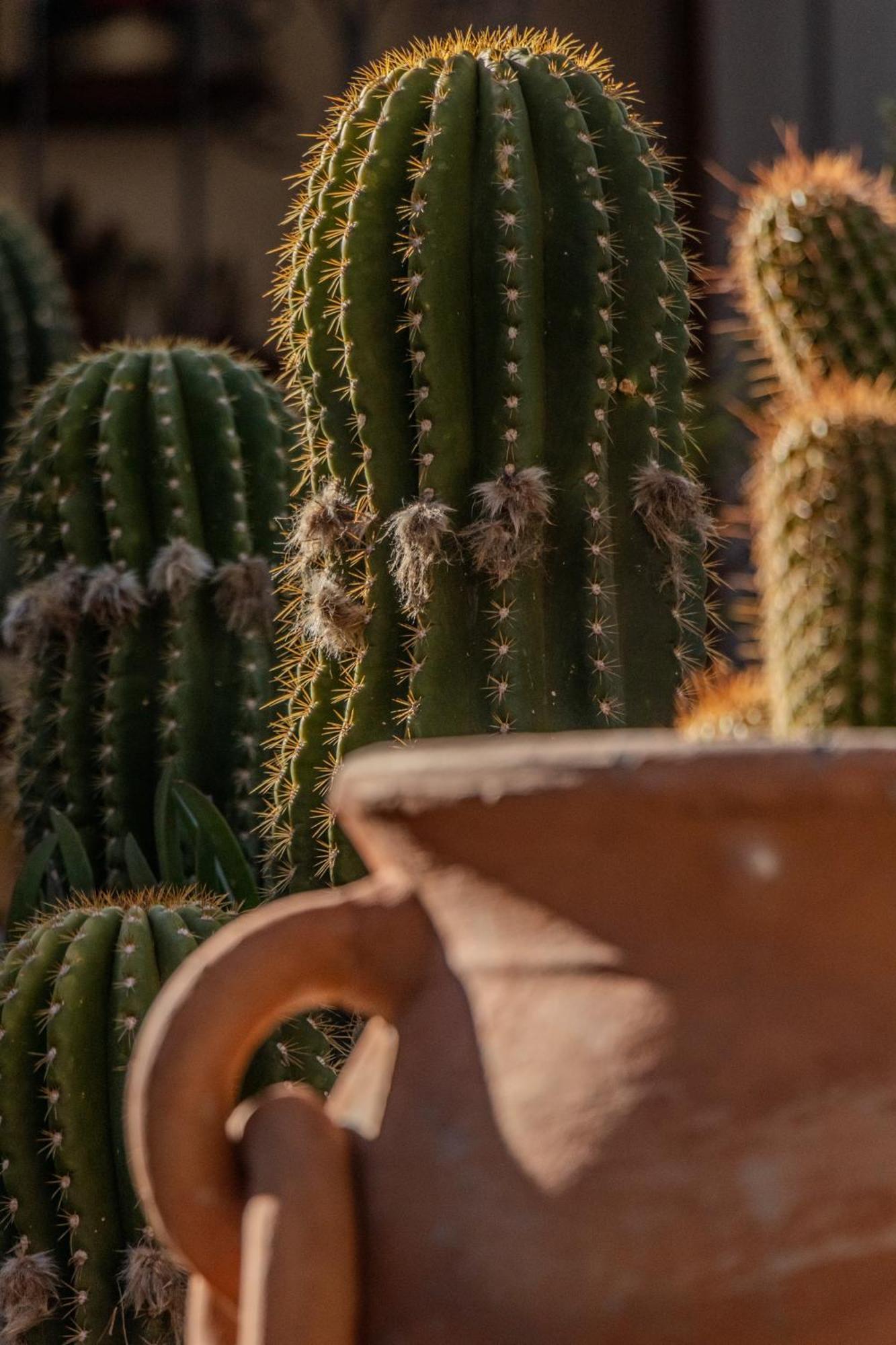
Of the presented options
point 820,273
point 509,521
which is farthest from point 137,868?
point 820,273

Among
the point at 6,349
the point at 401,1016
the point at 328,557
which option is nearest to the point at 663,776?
the point at 401,1016

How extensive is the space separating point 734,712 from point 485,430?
528mm

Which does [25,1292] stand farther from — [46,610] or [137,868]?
[46,610]

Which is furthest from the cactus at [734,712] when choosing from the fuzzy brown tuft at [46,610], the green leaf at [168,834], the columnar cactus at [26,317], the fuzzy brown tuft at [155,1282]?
the columnar cactus at [26,317]

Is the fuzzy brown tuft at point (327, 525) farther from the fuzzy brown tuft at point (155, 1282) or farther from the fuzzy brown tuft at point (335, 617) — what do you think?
the fuzzy brown tuft at point (155, 1282)

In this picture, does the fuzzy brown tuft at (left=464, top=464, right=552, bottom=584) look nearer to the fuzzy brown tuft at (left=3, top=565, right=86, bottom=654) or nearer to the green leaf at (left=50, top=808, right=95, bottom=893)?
the green leaf at (left=50, top=808, right=95, bottom=893)

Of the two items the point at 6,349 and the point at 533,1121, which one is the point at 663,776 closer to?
the point at 533,1121

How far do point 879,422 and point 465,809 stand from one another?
39 cm

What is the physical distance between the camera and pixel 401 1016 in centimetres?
70

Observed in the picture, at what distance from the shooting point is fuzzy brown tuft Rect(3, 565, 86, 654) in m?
1.94

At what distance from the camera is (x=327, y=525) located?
1487 mm

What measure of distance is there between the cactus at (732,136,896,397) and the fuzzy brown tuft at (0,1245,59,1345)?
891 millimetres

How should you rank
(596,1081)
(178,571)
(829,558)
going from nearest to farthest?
(596,1081) < (829,558) < (178,571)

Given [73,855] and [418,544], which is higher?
[418,544]
